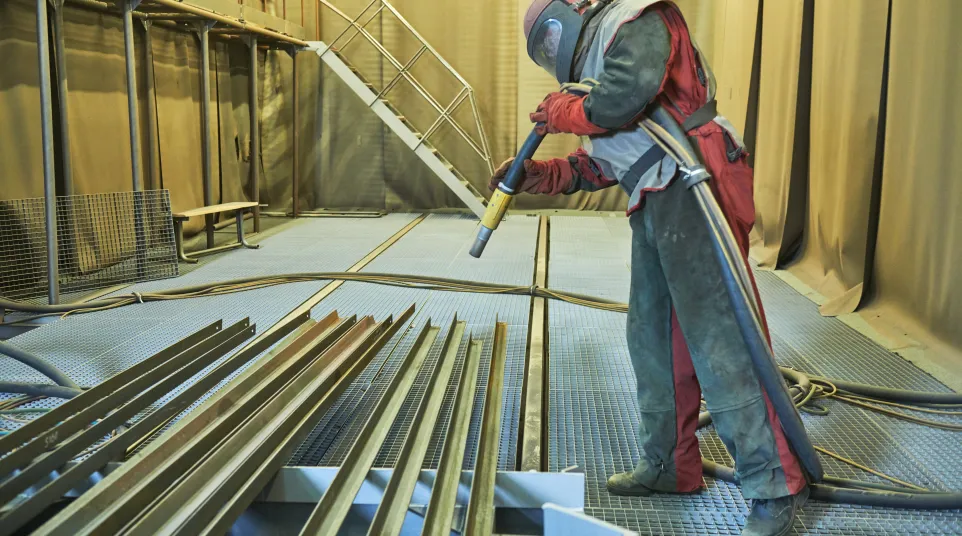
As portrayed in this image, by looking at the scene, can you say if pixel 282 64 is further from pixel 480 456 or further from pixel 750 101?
pixel 480 456

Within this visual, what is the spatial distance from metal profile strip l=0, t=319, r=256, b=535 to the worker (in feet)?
4.51

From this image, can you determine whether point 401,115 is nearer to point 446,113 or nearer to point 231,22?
point 446,113

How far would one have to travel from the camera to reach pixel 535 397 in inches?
109

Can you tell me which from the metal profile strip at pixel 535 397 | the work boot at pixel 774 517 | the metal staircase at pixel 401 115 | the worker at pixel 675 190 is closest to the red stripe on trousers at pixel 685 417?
the worker at pixel 675 190

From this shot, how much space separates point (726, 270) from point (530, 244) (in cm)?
453

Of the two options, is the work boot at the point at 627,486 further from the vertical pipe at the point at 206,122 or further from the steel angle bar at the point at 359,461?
the vertical pipe at the point at 206,122

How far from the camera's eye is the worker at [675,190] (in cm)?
176

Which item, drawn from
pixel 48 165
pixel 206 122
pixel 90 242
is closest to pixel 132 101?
pixel 90 242

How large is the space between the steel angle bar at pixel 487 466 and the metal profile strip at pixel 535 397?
127mm

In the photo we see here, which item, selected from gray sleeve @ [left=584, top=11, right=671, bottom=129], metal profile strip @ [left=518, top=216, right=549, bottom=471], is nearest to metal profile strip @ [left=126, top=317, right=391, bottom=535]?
metal profile strip @ [left=518, top=216, right=549, bottom=471]

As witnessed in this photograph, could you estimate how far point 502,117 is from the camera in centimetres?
851

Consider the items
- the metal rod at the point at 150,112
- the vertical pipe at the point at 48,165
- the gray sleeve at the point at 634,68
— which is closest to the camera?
the gray sleeve at the point at 634,68

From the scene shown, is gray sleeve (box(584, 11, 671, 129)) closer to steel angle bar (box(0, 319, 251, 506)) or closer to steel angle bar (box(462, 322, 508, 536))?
steel angle bar (box(462, 322, 508, 536))

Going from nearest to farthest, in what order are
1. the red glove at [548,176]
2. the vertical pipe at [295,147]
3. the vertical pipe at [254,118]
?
the red glove at [548,176], the vertical pipe at [254,118], the vertical pipe at [295,147]
